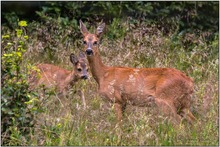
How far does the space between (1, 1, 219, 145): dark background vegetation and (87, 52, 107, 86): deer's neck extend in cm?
23

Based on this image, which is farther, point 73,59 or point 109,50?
point 109,50

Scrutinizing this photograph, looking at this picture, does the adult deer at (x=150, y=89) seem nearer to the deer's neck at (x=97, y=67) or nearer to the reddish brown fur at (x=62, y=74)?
the deer's neck at (x=97, y=67)

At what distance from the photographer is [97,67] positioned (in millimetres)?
8812

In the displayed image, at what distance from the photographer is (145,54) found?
32.8 feet

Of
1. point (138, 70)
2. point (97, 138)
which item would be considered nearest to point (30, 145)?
point (97, 138)

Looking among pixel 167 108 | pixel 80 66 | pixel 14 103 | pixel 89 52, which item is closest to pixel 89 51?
pixel 89 52

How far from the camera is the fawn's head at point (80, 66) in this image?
9.37 meters

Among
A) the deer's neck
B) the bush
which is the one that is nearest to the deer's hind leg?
the deer's neck

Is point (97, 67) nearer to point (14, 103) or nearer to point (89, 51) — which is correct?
point (89, 51)

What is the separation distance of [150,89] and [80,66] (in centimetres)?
165

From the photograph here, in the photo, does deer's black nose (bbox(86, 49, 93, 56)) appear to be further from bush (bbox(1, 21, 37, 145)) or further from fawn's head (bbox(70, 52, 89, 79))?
bush (bbox(1, 21, 37, 145))

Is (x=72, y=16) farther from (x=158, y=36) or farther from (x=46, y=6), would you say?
(x=158, y=36)

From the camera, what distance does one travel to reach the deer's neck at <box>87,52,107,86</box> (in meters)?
8.72

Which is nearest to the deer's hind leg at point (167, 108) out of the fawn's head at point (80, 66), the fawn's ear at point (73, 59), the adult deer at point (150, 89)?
the adult deer at point (150, 89)
